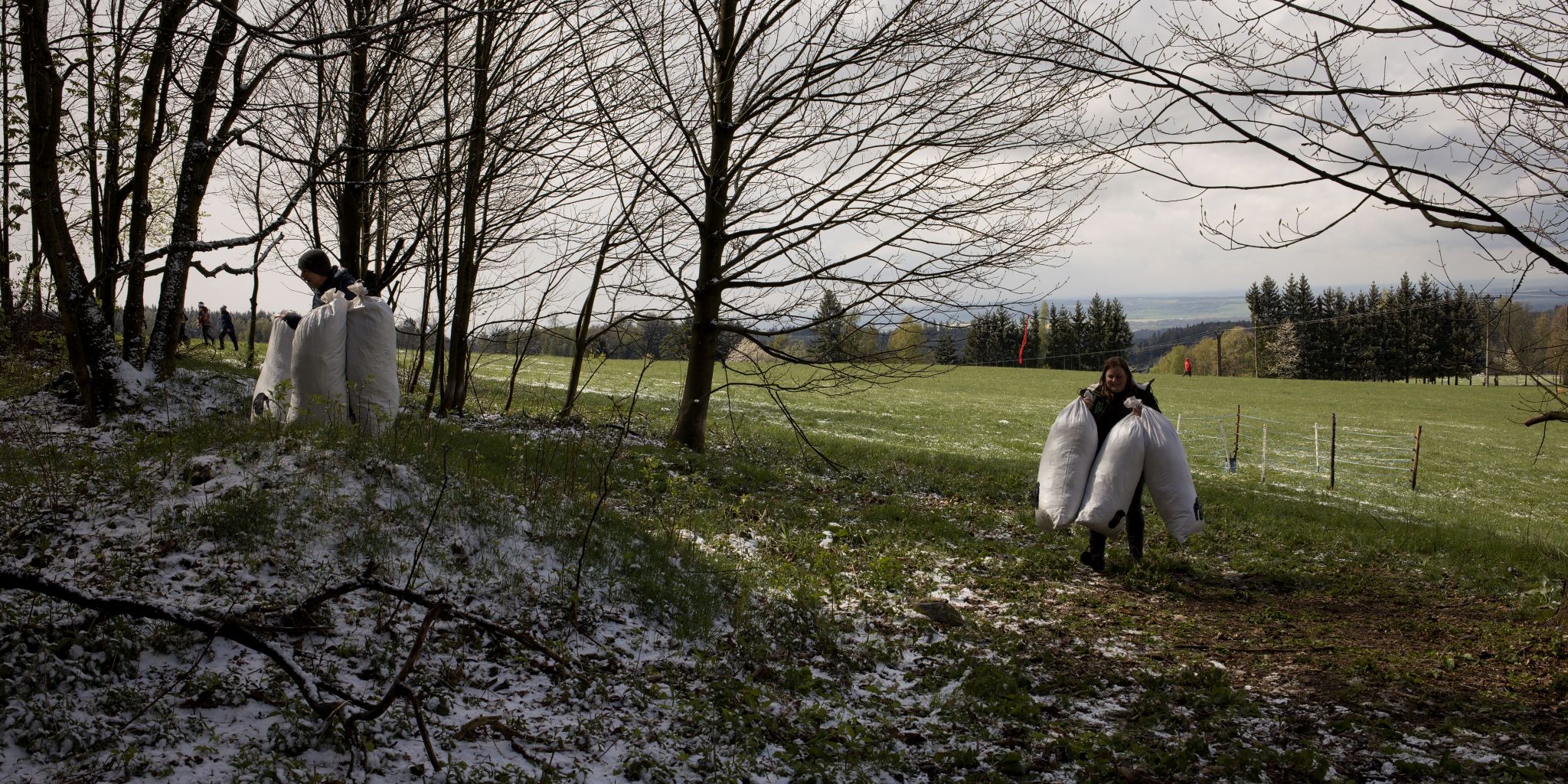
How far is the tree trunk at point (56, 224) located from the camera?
20.1 ft

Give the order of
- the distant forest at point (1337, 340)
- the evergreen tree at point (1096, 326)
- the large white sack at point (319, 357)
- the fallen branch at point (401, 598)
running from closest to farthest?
the fallen branch at point (401, 598) → the large white sack at point (319, 357) → the distant forest at point (1337, 340) → the evergreen tree at point (1096, 326)

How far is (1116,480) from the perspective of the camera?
23.2 ft

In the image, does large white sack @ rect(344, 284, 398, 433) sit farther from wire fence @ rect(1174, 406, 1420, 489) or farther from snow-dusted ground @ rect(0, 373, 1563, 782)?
wire fence @ rect(1174, 406, 1420, 489)

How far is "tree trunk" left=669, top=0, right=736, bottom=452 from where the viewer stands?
986 centimetres

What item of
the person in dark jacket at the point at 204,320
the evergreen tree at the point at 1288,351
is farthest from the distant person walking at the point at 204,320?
the evergreen tree at the point at 1288,351

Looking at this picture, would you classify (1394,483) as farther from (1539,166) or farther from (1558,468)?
(1539,166)

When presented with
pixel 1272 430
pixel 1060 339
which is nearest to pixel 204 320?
pixel 1272 430

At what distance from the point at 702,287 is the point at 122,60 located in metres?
5.78

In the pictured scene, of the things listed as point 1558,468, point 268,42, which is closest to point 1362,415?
point 1558,468

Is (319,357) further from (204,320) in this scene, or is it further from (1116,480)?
(204,320)

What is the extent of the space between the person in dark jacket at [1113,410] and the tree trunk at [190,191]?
7510 mm

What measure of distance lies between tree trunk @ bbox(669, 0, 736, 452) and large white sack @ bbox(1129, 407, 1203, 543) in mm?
5270

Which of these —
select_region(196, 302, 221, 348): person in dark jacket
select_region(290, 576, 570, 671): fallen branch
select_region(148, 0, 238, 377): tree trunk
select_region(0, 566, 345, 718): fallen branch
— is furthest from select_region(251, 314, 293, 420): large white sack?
select_region(196, 302, 221, 348): person in dark jacket

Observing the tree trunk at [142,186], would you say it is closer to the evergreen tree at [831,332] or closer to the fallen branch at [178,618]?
the fallen branch at [178,618]
